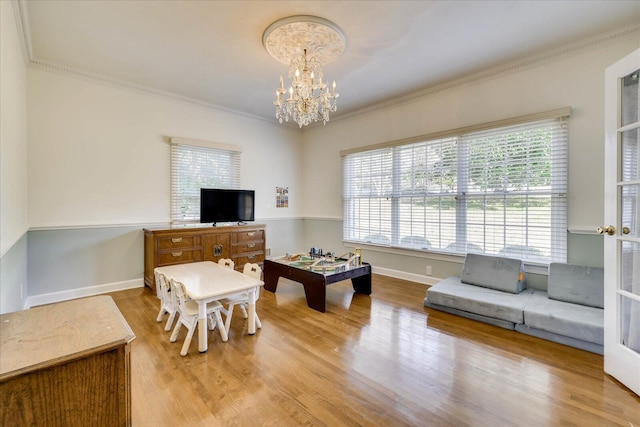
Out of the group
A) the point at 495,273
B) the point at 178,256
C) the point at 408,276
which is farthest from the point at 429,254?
the point at 178,256

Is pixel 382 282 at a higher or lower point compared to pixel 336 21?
Result: lower

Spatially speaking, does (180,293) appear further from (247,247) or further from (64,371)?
(247,247)

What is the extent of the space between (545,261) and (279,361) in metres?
3.15

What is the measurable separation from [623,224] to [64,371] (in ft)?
10.4

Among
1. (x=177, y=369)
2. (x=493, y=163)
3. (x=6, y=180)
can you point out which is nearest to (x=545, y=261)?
(x=493, y=163)

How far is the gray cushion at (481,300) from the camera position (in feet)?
9.09

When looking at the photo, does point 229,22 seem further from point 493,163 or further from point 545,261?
point 545,261

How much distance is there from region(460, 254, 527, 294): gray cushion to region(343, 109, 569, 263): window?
259 millimetres

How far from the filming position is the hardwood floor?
66.2 inches

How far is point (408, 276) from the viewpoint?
14.7 feet

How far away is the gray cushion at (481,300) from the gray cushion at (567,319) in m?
0.10

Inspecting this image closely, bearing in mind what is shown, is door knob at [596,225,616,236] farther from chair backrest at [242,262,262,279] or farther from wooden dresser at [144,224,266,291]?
wooden dresser at [144,224,266,291]

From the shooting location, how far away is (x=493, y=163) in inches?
142

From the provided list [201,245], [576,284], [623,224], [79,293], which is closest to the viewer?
[623,224]
